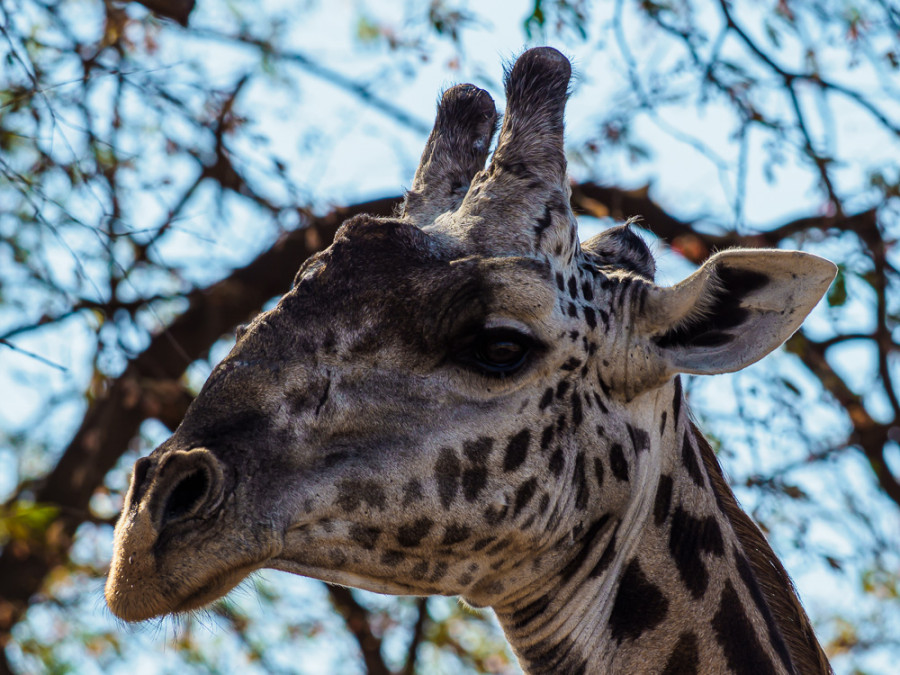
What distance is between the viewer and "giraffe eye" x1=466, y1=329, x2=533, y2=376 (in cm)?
358

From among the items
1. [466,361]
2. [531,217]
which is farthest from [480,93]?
[466,361]

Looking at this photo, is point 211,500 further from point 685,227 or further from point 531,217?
point 685,227

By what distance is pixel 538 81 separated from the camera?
4.41 metres

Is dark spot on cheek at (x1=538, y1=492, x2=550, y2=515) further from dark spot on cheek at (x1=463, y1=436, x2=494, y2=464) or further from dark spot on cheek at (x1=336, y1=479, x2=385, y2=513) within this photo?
dark spot on cheek at (x1=336, y1=479, x2=385, y2=513)

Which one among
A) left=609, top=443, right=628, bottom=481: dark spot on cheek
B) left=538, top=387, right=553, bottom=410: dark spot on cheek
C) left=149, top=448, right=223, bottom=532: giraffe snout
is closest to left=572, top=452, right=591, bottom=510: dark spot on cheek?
left=609, top=443, right=628, bottom=481: dark spot on cheek

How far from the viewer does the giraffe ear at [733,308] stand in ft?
12.1

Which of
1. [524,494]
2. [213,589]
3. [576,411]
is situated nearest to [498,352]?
[576,411]

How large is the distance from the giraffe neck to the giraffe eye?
46cm

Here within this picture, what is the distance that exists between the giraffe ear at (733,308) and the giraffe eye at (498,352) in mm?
530

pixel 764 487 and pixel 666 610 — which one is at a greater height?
pixel 764 487

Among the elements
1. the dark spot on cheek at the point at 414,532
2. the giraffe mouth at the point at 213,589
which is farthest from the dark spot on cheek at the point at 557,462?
the giraffe mouth at the point at 213,589

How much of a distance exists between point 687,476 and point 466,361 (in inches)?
42.1

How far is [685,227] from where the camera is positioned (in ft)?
26.9

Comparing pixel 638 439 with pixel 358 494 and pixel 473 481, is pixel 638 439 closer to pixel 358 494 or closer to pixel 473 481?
pixel 473 481
